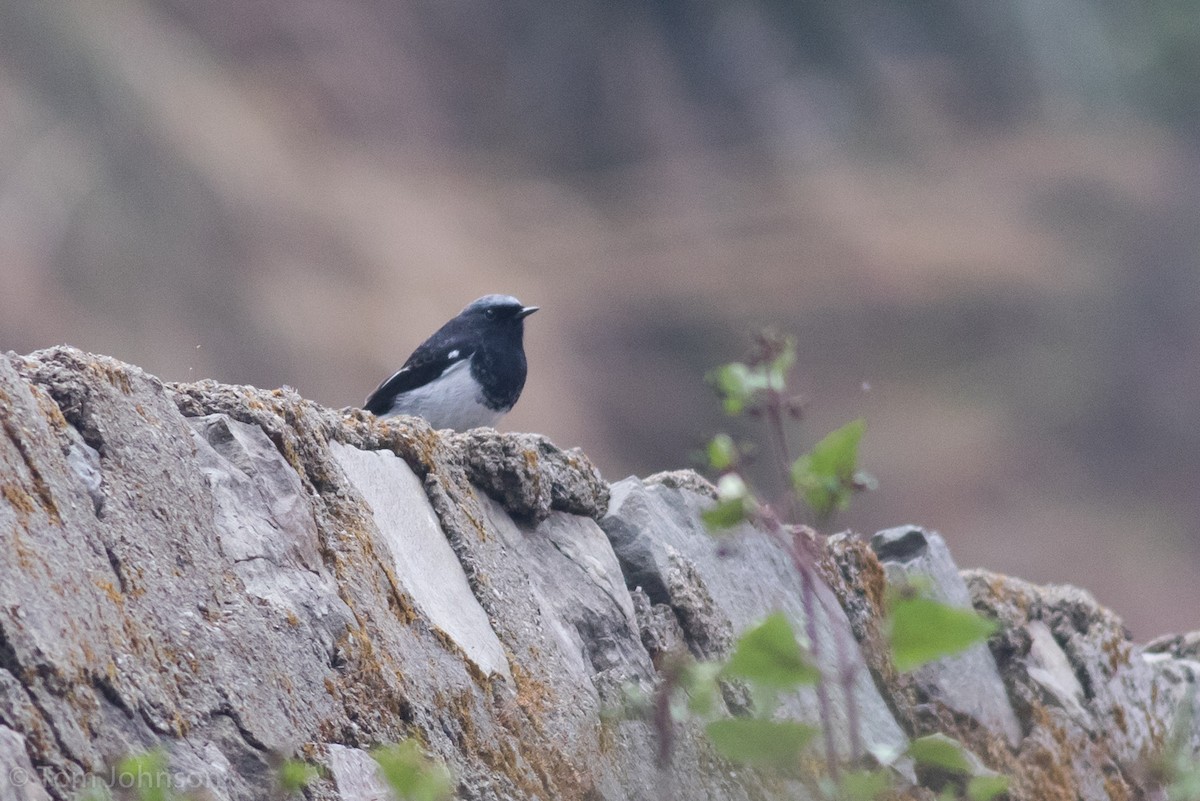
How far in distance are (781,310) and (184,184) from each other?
Answer: 9.40 m

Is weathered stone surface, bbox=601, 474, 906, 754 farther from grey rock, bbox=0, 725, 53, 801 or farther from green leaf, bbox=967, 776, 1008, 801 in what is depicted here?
grey rock, bbox=0, 725, 53, 801

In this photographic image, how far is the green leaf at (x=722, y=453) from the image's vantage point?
183 cm

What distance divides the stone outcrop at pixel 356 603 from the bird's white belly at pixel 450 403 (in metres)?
2.15

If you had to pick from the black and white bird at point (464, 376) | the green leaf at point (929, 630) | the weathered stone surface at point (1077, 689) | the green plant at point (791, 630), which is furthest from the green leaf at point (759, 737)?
the black and white bird at point (464, 376)

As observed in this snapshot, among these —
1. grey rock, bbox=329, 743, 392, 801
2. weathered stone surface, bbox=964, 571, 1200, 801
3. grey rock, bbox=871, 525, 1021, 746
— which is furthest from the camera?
weathered stone surface, bbox=964, 571, 1200, 801

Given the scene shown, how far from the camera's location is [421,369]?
20.8 ft

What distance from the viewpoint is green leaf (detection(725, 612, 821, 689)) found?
1.66 m

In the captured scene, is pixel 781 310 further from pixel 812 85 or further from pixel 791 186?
pixel 812 85

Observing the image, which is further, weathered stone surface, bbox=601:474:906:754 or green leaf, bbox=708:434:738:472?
weathered stone surface, bbox=601:474:906:754

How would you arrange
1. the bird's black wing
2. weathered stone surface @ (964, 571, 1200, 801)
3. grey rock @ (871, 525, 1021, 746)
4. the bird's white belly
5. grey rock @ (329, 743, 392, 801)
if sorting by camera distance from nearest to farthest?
1. grey rock @ (329, 743, 392, 801)
2. grey rock @ (871, 525, 1021, 746)
3. weathered stone surface @ (964, 571, 1200, 801)
4. the bird's white belly
5. the bird's black wing

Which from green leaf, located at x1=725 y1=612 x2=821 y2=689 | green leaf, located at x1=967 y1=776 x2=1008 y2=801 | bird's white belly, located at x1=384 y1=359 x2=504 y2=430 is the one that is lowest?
green leaf, located at x1=967 y1=776 x2=1008 y2=801

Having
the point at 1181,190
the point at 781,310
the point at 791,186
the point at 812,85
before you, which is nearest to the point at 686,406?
the point at 781,310

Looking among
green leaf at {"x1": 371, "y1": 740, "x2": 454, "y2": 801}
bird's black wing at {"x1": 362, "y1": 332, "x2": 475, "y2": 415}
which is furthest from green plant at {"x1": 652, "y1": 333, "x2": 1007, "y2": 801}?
bird's black wing at {"x1": 362, "y1": 332, "x2": 475, "y2": 415}

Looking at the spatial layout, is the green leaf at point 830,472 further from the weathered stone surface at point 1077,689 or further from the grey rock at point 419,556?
the weathered stone surface at point 1077,689
